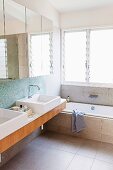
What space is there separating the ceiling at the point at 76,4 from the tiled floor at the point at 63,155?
2.64m

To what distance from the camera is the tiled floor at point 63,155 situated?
99.2 inches

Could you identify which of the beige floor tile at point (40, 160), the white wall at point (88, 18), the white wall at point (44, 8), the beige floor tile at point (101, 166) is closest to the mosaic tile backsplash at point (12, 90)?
the beige floor tile at point (40, 160)

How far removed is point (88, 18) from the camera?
150 inches

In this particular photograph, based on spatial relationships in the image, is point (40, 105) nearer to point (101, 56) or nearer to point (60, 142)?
point (60, 142)

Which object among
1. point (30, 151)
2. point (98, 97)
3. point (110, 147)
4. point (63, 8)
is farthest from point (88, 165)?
point (63, 8)

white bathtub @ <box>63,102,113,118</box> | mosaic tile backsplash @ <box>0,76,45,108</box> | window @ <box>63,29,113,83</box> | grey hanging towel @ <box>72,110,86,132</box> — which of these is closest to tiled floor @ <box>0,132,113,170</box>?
grey hanging towel @ <box>72,110,86,132</box>

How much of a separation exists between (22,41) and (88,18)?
6.10 ft

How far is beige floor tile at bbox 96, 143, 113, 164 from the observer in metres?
2.70

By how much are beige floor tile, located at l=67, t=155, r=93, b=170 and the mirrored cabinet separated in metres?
1.51

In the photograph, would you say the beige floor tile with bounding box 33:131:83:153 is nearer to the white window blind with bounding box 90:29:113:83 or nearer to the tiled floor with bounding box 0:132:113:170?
the tiled floor with bounding box 0:132:113:170

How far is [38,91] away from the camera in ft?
11.2

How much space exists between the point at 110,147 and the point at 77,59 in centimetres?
209

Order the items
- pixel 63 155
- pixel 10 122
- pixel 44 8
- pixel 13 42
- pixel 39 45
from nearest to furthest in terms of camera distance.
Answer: pixel 10 122, pixel 13 42, pixel 63 155, pixel 39 45, pixel 44 8

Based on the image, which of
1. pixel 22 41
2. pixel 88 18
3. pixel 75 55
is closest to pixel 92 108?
pixel 75 55
